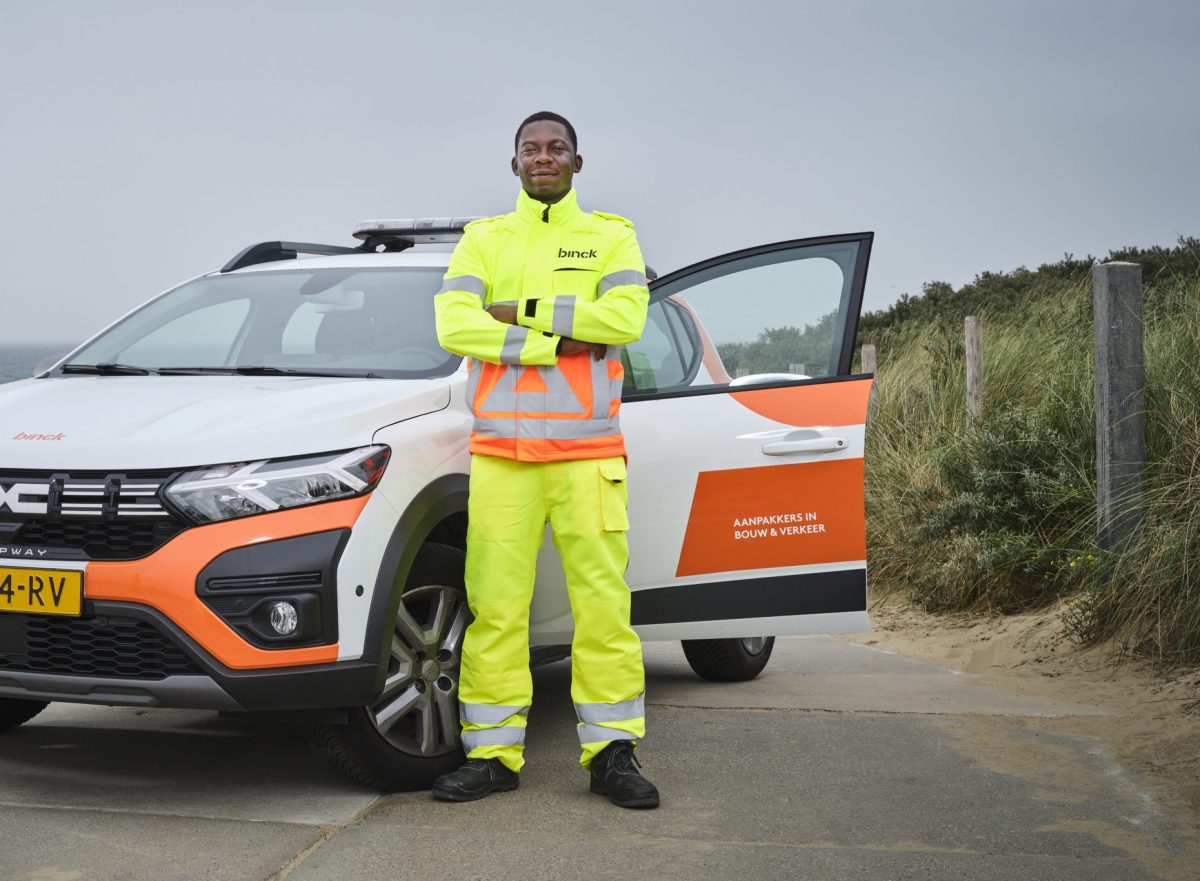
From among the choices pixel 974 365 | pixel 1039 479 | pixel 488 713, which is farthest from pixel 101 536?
pixel 974 365

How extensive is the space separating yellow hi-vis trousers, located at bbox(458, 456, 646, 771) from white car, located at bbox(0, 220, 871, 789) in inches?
5.9

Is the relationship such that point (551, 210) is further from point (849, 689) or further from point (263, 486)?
point (849, 689)

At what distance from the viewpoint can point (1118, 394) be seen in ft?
22.7

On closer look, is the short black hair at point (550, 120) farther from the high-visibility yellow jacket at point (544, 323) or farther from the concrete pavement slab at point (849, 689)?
the concrete pavement slab at point (849, 689)

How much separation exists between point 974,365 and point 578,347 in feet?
21.6

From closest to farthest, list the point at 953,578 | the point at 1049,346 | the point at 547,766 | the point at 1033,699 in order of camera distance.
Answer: the point at 547,766 → the point at 1033,699 → the point at 953,578 → the point at 1049,346

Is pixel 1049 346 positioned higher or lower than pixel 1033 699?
higher

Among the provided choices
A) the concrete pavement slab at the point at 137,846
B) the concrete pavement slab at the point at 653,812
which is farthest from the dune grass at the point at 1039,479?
the concrete pavement slab at the point at 137,846

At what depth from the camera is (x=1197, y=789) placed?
14.9 ft

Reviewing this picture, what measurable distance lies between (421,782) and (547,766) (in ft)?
1.82

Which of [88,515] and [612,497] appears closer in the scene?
[88,515]

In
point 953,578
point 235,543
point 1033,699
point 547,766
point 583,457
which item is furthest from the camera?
point 953,578

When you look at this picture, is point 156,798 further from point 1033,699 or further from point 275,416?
point 1033,699

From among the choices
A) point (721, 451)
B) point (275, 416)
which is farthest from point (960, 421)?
point (275, 416)
